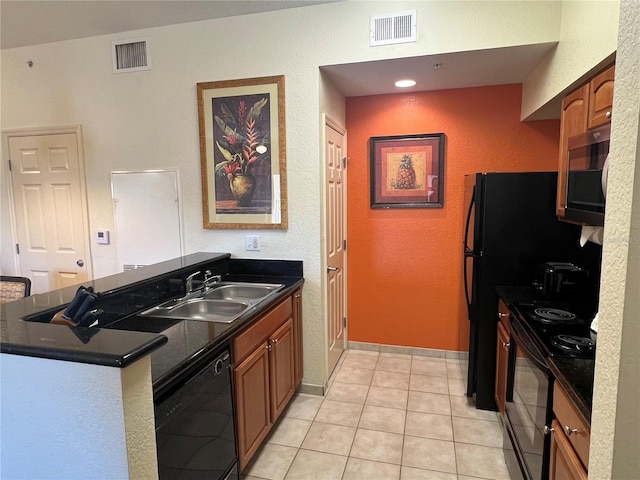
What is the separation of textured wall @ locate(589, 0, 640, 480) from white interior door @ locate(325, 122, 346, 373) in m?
2.14

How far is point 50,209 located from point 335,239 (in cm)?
243

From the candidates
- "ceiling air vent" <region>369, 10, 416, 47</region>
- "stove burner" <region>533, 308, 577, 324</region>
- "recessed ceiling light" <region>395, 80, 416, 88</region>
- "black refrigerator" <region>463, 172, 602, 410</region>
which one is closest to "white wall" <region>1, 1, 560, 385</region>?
"ceiling air vent" <region>369, 10, 416, 47</region>

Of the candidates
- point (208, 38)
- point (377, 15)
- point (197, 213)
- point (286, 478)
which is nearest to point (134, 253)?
point (197, 213)

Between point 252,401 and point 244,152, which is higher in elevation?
point 244,152

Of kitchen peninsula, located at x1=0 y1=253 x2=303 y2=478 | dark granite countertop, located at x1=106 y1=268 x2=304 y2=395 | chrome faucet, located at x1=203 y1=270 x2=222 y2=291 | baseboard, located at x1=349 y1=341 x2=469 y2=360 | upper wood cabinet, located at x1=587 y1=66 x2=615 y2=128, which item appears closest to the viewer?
kitchen peninsula, located at x1=0 y1=253 x2=303 y2=478

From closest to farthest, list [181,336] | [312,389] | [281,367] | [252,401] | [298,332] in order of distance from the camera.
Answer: [181,336], [252,401], [281,367], [298,332], [312,389]

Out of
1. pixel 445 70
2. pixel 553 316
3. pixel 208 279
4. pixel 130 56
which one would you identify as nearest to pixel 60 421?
pixel 208 279

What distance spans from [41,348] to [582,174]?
231 centimetres

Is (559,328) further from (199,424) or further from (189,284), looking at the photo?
(189,284)

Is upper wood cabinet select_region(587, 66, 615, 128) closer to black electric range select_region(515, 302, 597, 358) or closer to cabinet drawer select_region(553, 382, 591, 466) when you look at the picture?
black electric range select_region(515, 302, 597, 358)

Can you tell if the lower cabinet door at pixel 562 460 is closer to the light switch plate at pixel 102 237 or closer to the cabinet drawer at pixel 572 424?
the cabinet drawer at pixel 572 424

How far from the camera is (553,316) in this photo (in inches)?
75.4

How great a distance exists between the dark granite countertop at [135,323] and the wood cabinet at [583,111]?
5.75 ft

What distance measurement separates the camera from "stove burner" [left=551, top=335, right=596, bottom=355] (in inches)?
59.7
